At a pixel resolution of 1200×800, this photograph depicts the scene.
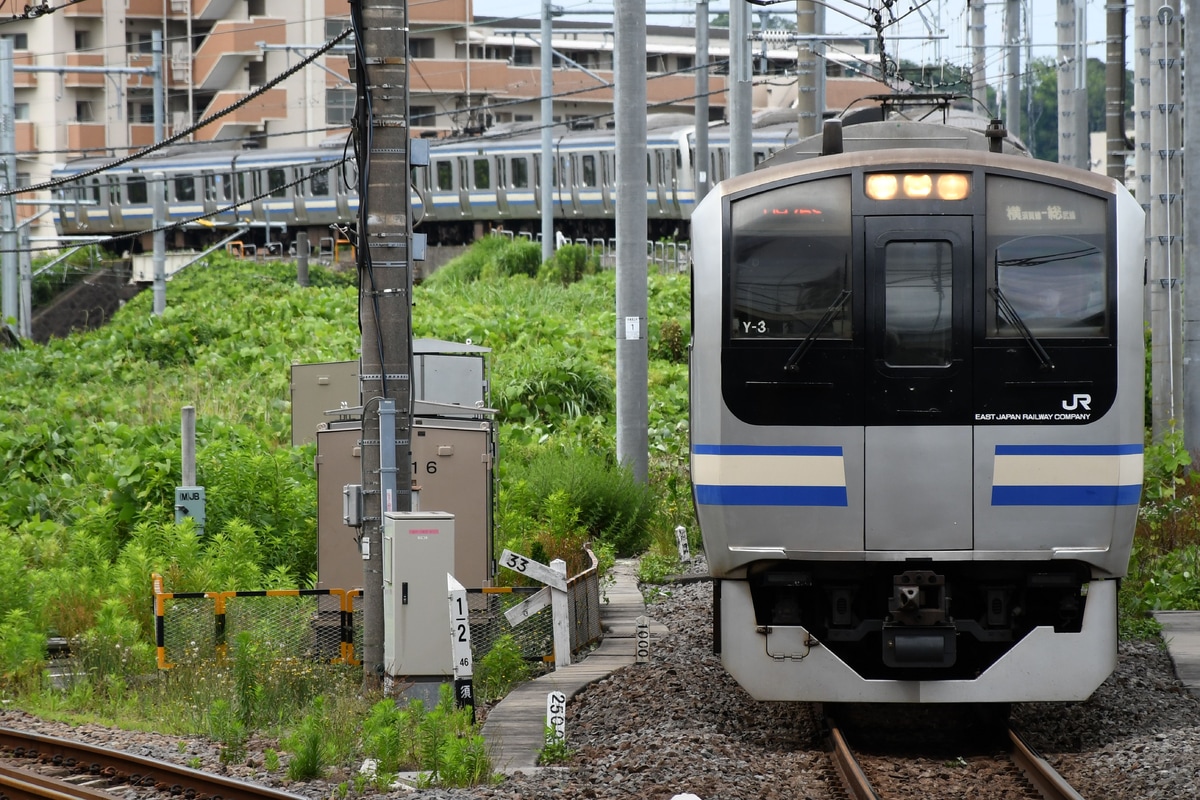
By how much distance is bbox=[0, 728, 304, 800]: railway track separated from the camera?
7340mm

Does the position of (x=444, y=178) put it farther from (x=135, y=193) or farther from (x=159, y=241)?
(x=159, y=241)

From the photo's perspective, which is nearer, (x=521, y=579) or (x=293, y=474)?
(x=521, y=579)

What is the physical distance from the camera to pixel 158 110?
3688 centimetres

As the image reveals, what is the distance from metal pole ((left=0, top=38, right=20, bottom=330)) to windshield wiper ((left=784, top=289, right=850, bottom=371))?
2285 cm

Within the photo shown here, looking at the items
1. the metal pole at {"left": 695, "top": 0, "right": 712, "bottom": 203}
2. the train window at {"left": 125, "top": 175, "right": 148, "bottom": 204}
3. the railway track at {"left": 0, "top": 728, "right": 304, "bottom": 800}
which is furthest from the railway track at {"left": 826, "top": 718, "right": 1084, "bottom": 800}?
the train window at {"left": 125, "top": 175, "right": 148, "bottom": 204}

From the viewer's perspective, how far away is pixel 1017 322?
25.5 feet

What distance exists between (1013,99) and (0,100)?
787 inches

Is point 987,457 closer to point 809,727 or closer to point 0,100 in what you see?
point 809,727

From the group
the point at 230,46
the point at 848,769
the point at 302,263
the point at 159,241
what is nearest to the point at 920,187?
the point at 848,769

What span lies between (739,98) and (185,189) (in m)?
38.3

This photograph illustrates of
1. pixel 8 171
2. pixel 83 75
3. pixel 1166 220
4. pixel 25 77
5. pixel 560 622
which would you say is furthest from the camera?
pixel 25 77

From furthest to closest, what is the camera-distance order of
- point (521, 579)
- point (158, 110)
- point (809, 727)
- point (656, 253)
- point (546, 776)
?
point (656, 253)
point (158, 110)
point (521, 579)
point (809, 727)
point (546, 776)

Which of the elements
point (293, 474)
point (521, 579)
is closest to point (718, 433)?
point (521, 579)

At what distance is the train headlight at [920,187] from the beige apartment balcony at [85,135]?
5535cm
